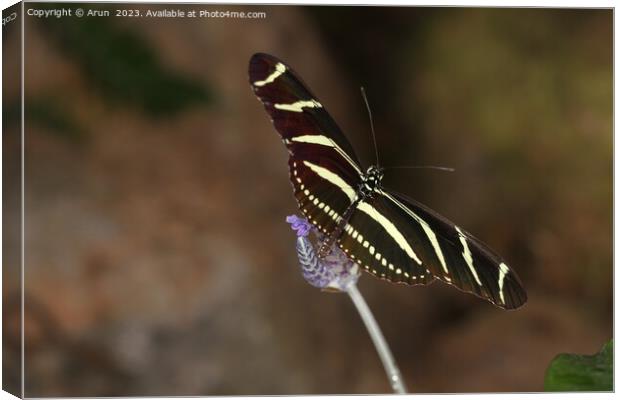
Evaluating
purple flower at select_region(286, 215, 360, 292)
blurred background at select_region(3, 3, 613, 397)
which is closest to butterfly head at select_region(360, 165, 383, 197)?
purple flower at select_region(286, 215, 360, 292)

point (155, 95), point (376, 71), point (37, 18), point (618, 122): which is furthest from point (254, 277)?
point (618, 122)

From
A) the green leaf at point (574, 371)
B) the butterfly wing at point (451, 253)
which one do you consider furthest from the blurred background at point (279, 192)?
the butterfly wing at point (451, 253)

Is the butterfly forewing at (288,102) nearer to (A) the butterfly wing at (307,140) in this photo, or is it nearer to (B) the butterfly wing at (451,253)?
(A) the butterfly wing at (307,140)

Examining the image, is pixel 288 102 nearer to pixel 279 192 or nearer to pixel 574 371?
pixel 574 371

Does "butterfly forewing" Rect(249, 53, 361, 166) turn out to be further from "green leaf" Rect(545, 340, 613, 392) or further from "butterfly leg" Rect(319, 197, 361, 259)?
"green leaf" Rect(545, 340, 613, 392)

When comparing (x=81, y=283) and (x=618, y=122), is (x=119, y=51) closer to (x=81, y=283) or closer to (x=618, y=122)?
(x=81, y=283)

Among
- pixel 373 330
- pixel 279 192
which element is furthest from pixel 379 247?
pixel 279 192
